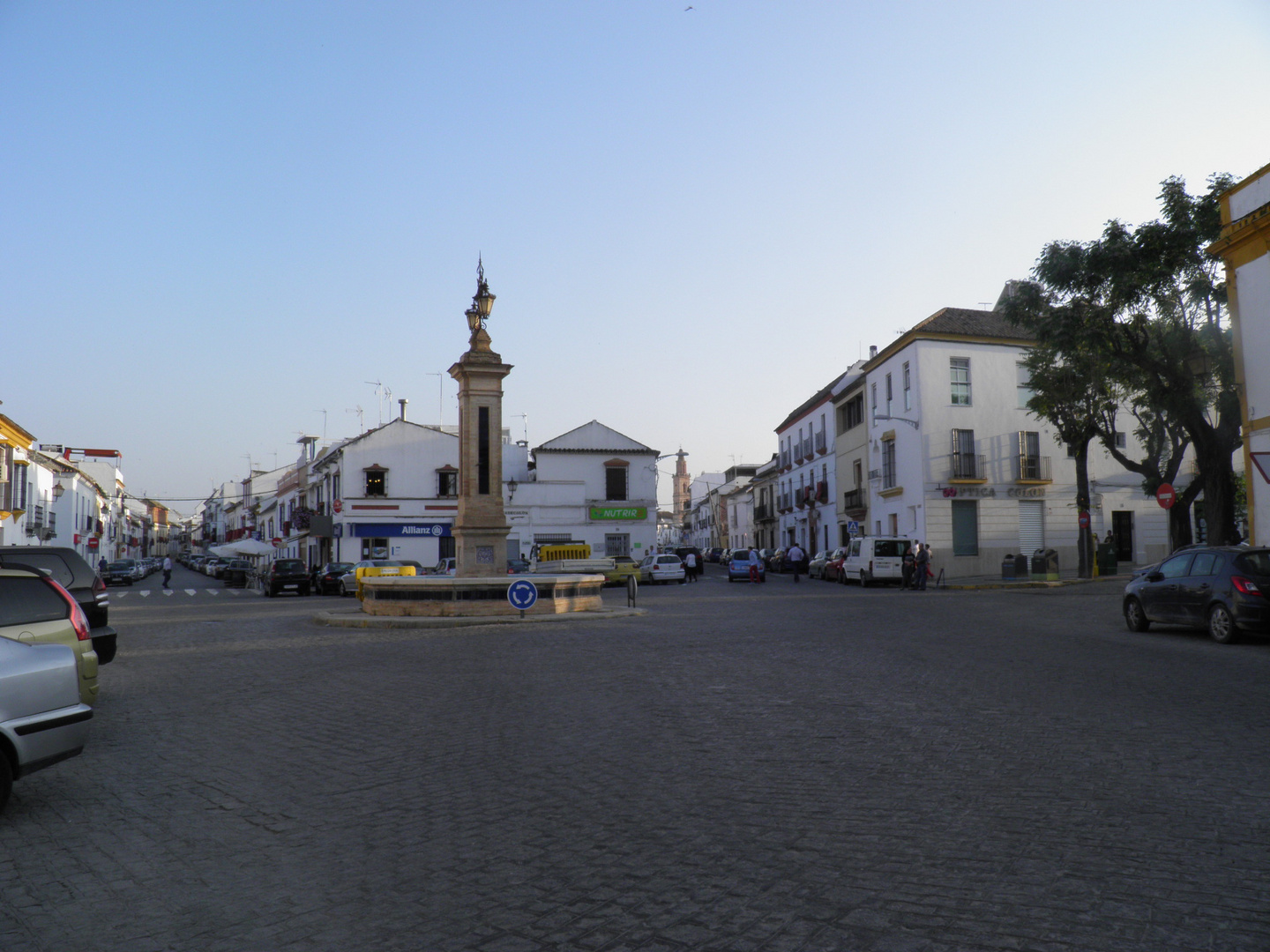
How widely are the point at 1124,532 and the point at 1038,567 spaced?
11035mm

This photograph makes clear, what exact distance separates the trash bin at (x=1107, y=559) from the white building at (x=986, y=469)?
4.40 meters

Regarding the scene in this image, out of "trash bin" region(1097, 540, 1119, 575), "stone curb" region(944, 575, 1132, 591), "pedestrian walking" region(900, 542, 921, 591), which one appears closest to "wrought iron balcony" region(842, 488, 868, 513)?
"trash bin" region(1097, 540, 1119, 575)

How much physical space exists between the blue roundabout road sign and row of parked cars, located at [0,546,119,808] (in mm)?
11511

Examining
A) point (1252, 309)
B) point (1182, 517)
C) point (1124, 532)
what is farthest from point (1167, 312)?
point (1124, 532)

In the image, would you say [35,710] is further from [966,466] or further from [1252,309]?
[966,466]

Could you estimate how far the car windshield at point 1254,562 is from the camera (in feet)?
46.0

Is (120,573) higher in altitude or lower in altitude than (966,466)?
lower

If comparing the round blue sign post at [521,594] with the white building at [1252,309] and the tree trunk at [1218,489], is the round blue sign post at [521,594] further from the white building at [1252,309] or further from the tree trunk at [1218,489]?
the tree trunk at [1218,489]

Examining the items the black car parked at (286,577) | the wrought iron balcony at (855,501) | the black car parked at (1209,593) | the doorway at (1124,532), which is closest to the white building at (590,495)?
the wrought iron balcony at (855,501)

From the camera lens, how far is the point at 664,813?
548 cm

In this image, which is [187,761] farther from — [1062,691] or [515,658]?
A: [1062,691]

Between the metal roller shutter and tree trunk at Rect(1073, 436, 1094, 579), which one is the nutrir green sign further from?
tree trunk at Rect(1073, 436, 1094, 579)

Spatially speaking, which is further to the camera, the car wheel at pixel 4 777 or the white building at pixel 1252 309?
the white building at pixel 1252 309

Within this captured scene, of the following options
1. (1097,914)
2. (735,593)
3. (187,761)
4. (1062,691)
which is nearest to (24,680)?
(187,761)
